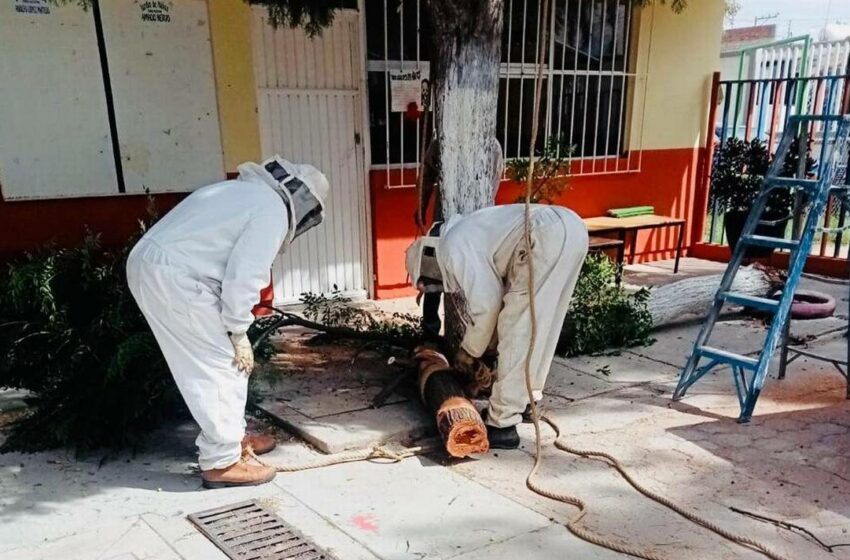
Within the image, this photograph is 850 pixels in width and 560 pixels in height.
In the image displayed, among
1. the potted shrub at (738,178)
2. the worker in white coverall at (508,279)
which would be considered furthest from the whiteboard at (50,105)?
the potted shrub at (738,178)

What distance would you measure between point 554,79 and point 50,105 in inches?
196

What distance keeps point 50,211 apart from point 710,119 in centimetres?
760

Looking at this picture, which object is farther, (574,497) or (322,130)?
(322,130)

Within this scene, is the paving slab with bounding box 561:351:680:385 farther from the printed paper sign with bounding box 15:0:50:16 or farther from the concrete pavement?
the printed paper sign with bounding box 15:0:50:16

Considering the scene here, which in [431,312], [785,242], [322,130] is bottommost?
[431,312]

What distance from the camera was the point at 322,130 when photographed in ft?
21.2

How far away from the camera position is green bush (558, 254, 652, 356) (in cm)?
548

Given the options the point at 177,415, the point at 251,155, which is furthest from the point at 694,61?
the point at 177,415

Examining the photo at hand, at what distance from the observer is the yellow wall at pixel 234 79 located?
5719 millimetres

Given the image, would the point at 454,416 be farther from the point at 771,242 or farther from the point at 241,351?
the point at 771,242

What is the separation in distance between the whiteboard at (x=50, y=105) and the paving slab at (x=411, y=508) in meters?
3.29

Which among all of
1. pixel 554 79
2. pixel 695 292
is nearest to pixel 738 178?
pixel 554 79

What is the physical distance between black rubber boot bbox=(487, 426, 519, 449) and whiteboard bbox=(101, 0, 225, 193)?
3.39 metres

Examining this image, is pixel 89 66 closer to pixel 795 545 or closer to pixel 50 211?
pixel 50 211
